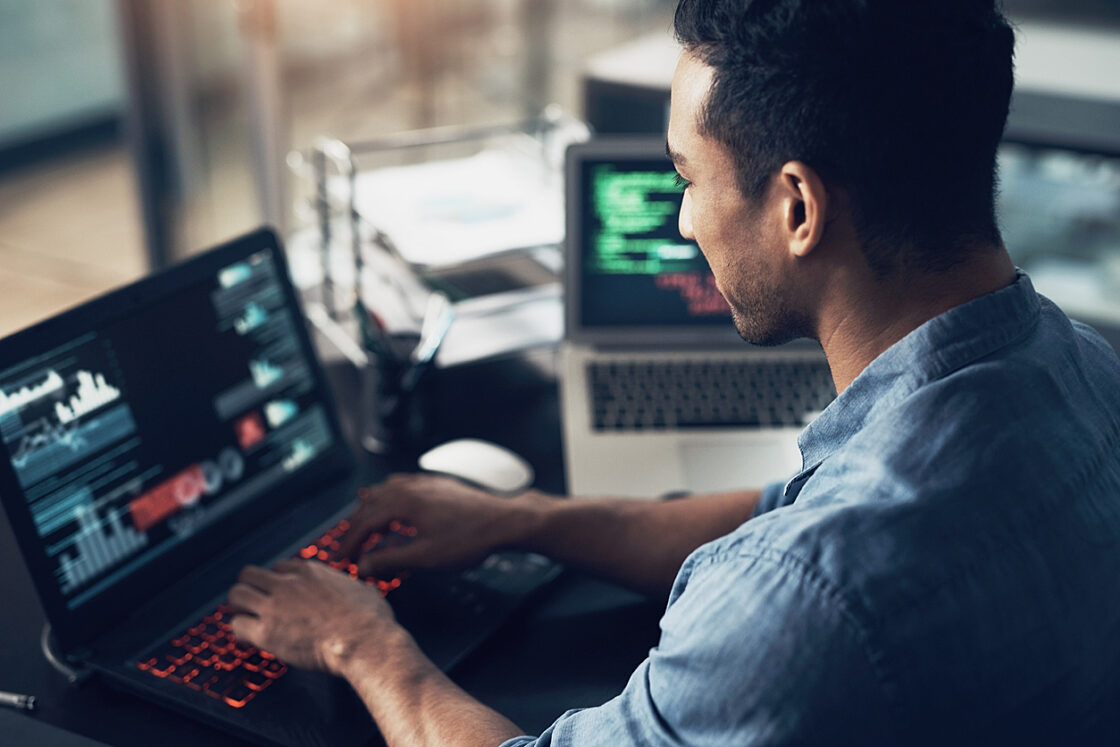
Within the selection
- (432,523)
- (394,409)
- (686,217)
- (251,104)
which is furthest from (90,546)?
(251,104)

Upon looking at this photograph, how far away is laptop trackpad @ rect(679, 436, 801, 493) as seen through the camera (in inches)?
51.8

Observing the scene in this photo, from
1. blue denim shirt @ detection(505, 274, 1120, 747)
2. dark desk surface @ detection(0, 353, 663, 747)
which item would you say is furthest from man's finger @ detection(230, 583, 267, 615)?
blue denim shirt @ detection(505, 274, 1120, 747)

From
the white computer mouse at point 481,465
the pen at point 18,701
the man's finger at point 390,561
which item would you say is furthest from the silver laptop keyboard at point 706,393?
the pen at point 18,701

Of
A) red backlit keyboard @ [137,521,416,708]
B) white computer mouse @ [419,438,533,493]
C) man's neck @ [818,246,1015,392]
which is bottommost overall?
red backlit keyboard @ [137,521,416,708]

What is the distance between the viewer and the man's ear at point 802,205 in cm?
77

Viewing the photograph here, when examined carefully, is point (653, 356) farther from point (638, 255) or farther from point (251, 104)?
point (251, 104)

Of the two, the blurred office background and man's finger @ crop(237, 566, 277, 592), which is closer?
man's finger @ crop(237, 566, 277, 592)

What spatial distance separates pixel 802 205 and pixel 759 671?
33 cm

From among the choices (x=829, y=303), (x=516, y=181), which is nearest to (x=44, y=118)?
(x=516, y=181)

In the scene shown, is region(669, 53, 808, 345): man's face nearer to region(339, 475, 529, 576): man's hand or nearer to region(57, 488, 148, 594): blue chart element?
region(339, 475, 529, 576): man's hand

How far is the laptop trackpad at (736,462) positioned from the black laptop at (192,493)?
0.27 metres

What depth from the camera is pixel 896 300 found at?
0.79 m

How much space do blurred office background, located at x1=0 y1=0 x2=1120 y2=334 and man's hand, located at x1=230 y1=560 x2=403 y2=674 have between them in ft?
2.84

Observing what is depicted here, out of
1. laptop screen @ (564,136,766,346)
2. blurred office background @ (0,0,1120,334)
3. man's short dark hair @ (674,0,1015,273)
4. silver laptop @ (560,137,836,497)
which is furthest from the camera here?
blurred office background @ (0,0,1120,334)
